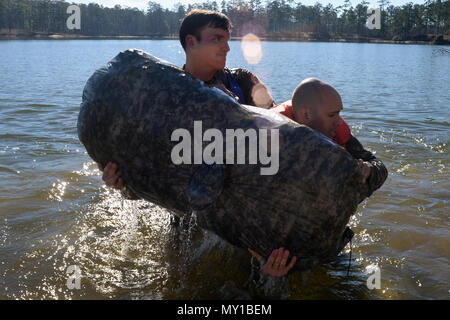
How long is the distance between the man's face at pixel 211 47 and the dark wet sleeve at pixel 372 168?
1208 mm

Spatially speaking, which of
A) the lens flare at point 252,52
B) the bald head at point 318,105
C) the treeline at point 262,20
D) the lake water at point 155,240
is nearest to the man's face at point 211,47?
the bald head at point 318,105

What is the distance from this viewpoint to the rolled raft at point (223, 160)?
Answer: 8.17ft

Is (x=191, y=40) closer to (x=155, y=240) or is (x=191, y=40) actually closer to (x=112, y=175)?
(x=112, y=175)

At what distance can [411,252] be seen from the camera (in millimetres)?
4141

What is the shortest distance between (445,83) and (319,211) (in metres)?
19.8

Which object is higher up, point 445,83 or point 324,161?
point 445,83

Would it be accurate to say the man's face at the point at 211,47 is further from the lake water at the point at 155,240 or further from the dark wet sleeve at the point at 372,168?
the lake water at the point at 155,240

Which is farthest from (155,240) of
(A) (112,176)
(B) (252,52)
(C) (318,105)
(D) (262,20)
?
(D) (262,20)

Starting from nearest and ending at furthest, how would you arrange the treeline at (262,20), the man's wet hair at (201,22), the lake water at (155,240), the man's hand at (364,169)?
the man's hand at (364,169)
the man's wet hair at (201,22)
the lake water at (155,240)
the treeline at (262,20)

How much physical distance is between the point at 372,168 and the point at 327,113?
18.3 inches

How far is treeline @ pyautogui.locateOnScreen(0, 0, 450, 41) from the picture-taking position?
96.1m
